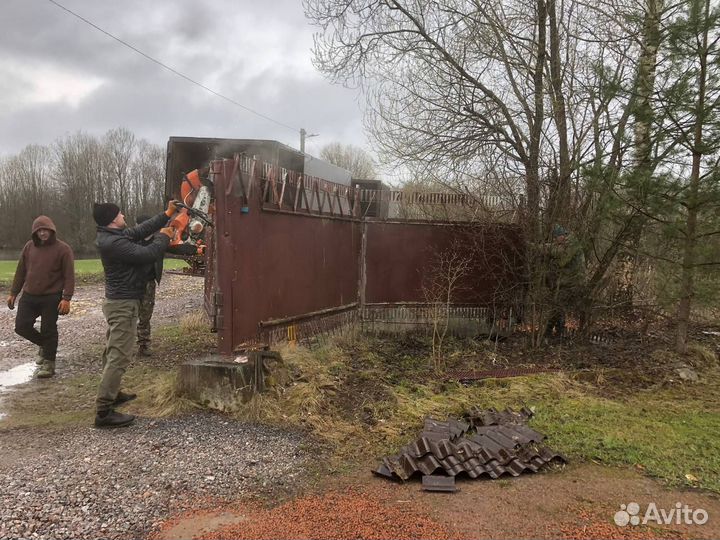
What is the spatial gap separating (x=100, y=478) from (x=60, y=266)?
3.69m

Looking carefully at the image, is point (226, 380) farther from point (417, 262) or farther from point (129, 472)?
point (417, 262)

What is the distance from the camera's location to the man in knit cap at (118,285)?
435 cm

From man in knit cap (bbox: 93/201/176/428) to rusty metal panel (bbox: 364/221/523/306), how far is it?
408 centimetres

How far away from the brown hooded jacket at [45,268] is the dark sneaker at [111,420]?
224 cm

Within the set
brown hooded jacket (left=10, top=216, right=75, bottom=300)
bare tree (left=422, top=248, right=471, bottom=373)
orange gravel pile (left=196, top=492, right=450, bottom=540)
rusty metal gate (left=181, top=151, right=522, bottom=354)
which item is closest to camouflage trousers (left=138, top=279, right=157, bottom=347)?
rusty metal gate (left=181, top=151, right=522, bottom=354)

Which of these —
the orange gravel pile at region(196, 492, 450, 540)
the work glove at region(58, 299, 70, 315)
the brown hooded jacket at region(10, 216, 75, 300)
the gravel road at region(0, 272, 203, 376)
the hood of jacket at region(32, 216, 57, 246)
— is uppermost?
the hood of jacket at region(32, 216, 57, 246)

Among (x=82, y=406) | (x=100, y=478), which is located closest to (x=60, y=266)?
(x=82, y=406)

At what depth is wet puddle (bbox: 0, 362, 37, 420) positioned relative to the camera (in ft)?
18.7

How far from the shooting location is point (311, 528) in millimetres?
2801

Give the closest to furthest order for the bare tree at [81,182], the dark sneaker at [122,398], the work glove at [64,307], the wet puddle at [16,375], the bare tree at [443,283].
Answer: the dark sneaker at [122,398] → the wet puddle at [16,375] → the work glove at [64,307] → the bare tree at [443,283] → the bare tree at [81,182]

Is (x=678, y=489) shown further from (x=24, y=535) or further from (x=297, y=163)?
(x=297, y=163)

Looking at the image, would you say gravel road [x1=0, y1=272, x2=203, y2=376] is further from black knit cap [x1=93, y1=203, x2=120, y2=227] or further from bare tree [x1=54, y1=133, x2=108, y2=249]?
bare tree [x1=54, y1=133, x2=108, y2=249]

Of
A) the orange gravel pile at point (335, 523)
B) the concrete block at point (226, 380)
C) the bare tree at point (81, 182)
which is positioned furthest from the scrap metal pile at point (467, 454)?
the bare tree at point (81, 182)

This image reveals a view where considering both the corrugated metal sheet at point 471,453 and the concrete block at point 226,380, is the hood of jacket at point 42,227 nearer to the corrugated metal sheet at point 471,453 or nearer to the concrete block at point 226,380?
the concrete block at point 226,380
